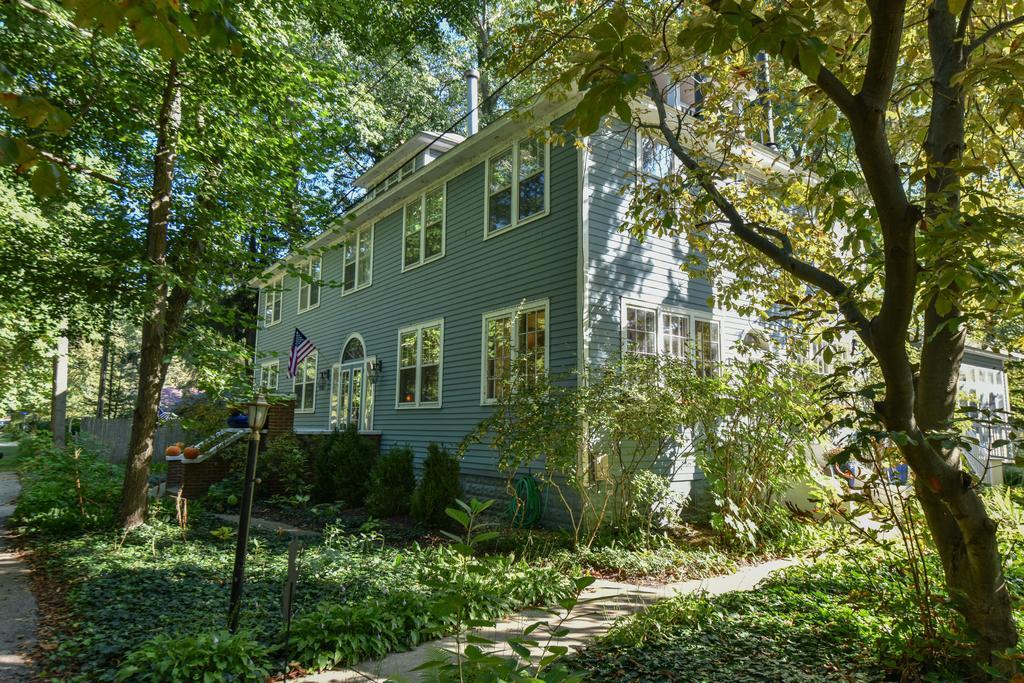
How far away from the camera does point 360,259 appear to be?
16453 mm

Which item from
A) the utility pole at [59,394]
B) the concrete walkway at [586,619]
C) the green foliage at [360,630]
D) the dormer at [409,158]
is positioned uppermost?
the dormer at [409,158]

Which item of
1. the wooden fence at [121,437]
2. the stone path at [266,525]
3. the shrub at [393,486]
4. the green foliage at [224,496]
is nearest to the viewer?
the stone path at [266,525]

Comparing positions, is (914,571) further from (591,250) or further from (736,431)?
(591,250)

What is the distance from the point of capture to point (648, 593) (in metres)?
6.39

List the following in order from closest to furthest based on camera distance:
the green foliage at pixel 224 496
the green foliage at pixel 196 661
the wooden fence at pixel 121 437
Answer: the green foliage at pixel 196 661
the green foliage at pixel 224 496
the wooden fence at pixel 121 437

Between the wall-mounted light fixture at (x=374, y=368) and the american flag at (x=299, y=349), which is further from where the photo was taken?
the american flag at (x=299, y=349)

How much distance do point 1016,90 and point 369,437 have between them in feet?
41.1

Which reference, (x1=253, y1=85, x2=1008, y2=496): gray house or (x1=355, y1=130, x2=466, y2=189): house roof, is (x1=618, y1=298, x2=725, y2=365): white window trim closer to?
(x1=253, y1=85, x2=1008, y2=496): gray house

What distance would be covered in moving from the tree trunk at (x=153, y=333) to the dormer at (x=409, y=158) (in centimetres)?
621

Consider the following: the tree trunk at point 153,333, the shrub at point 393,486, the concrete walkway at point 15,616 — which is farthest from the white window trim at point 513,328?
the concrete walkway at point 15,616

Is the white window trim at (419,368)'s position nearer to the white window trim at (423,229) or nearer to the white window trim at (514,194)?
the white window trim at (423,229)

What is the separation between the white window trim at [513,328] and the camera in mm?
10062

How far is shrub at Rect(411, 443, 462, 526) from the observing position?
9734 mm

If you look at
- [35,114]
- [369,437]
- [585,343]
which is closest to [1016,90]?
[35,114]
